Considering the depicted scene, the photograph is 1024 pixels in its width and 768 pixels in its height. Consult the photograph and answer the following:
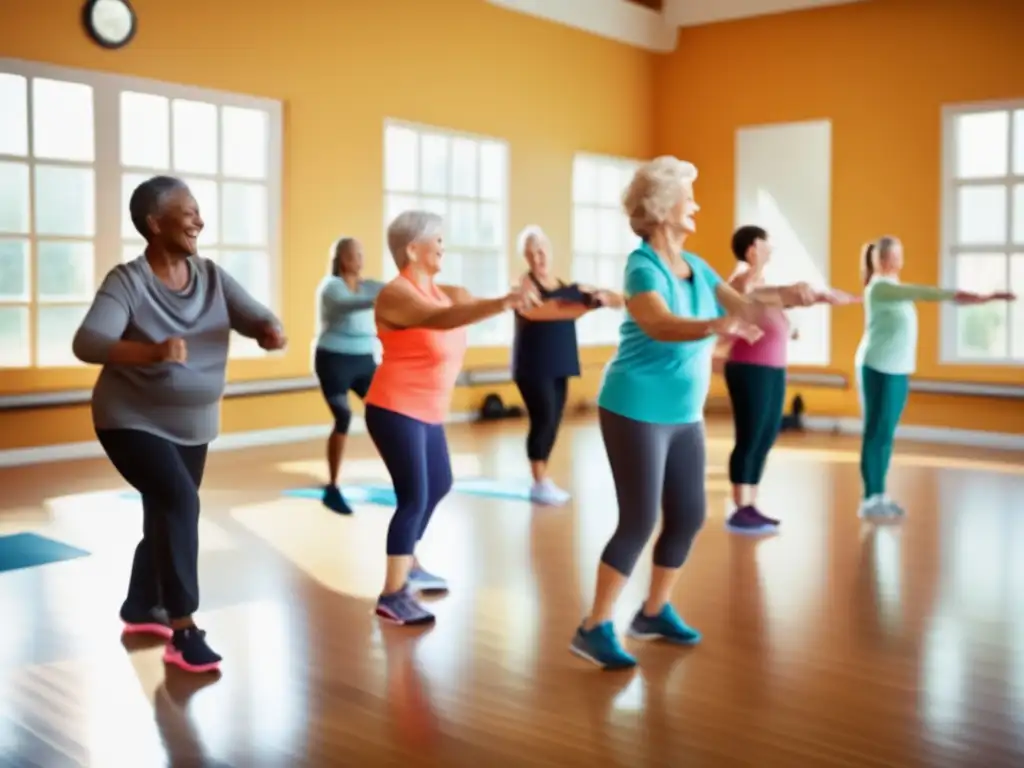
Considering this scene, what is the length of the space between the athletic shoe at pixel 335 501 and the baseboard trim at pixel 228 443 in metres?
0.44

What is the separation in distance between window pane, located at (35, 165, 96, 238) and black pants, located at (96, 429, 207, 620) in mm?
4300

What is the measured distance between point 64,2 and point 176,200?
4.53 metres

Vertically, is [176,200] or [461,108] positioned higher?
[461,108]

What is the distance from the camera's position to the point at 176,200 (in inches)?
133

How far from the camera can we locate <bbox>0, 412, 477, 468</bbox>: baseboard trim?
7.31 meters

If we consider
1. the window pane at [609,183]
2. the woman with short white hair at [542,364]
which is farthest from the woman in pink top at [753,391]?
the window pane at [609,183]

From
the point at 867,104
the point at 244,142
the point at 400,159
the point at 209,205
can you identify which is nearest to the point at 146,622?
the point at 209,205

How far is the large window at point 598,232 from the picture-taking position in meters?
10.9

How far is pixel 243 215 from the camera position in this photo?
27.5 ft

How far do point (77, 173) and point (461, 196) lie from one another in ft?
10.6

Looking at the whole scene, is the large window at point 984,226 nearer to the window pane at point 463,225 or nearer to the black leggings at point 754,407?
the window pane at point 463,225

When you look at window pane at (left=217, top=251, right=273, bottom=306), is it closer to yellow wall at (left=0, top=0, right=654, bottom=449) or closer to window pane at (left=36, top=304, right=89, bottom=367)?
yellow wall at (left=0, top=0, right=654, bottom=449)

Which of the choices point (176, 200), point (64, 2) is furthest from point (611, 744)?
point (64, 2)

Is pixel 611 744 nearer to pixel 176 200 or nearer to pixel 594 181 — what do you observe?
pixel 176 200
